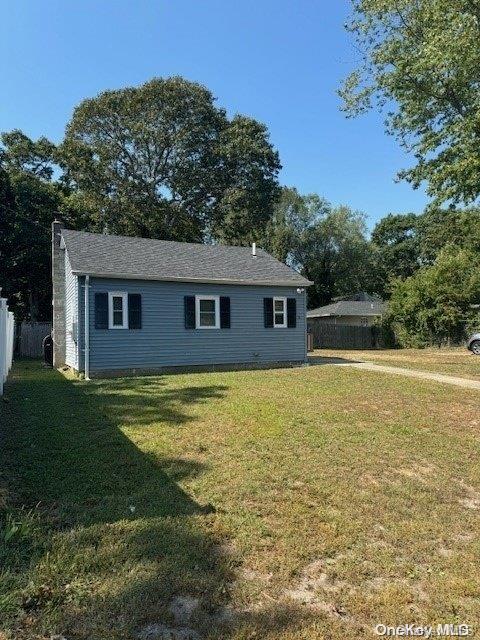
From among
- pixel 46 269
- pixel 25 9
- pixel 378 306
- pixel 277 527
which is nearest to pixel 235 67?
pixel 25 9

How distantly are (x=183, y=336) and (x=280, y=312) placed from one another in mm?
3639

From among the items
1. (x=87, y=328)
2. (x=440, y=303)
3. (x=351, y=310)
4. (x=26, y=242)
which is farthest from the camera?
(x=351, y=310)

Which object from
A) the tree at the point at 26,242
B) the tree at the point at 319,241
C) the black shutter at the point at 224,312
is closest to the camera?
the black shutter at the point at 224,312

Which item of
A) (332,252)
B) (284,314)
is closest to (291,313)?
(284,314)

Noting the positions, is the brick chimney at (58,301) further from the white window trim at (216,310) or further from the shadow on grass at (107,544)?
the shadow on grass at (107,544)

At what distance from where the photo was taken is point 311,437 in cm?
606

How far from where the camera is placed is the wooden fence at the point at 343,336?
28234 millimetres

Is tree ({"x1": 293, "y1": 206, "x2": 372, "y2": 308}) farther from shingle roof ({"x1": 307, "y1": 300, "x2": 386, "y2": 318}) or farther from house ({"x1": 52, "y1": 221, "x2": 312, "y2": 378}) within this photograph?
house ({"x1": 52, "y1": 221, "x2": 312, "y2": 378})

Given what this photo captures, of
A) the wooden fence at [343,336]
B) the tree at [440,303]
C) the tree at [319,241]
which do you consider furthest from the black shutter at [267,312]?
the tree at [319,241]

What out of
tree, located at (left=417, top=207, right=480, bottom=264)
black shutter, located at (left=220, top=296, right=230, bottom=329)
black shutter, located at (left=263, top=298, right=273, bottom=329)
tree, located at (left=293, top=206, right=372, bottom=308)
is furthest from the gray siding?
tree, located at (left=293, top=206, right=372, bottom=308)

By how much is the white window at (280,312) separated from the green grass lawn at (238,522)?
28.7 feet

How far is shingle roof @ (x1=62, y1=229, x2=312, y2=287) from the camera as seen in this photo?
13.8m

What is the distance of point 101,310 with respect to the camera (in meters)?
13.2

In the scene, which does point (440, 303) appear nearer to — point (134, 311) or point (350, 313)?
point (350, 313)
